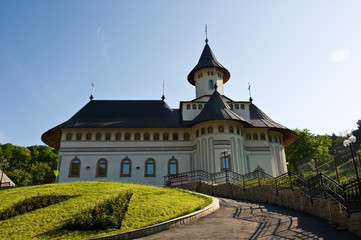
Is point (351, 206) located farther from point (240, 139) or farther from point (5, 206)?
point (240, 139)

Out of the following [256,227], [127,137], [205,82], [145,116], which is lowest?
[256,227]

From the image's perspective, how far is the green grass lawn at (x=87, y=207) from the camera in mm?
10117

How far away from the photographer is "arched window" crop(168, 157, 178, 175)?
29.0 m

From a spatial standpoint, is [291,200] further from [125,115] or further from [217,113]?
[125,115]

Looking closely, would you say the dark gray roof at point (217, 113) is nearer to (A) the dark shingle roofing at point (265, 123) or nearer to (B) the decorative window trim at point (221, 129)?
(B) the decorative window trim at point (221, 129)

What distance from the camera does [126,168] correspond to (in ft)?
95.0

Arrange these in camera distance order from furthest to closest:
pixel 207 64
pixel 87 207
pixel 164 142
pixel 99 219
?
pixel 207 64 < pixel 164 142 < pixel 87 207 < pixel 99 219

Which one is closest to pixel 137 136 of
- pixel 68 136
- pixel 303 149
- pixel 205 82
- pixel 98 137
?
pixel 98 137

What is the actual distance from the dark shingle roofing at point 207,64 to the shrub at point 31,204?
25.2 m

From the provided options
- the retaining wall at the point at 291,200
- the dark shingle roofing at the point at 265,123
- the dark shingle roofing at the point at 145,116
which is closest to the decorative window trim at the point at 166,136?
the dark shingle roofing at the point at 145,116

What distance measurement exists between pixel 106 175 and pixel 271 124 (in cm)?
1836

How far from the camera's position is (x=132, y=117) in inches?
1249

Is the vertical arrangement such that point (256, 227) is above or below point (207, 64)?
below

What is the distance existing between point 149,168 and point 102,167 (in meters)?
4.85
